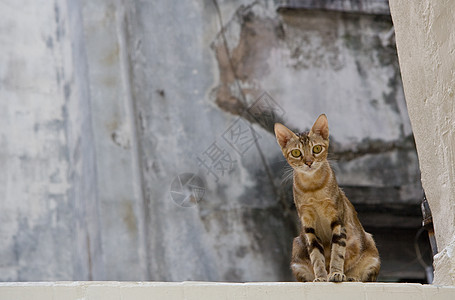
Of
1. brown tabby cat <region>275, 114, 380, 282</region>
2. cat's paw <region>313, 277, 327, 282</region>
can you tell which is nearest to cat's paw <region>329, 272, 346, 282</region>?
cat's paw <region>313, 277, 327, 282</region>

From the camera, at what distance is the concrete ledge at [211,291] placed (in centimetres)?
292

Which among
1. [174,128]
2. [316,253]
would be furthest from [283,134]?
[174,128]

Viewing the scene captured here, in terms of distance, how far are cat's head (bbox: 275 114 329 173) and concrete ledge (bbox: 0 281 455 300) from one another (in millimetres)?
984

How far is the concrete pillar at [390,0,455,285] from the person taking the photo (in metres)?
3.62

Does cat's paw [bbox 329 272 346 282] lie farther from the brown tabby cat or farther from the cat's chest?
the cat's chest

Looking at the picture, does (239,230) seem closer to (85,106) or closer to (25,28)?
(85,106)

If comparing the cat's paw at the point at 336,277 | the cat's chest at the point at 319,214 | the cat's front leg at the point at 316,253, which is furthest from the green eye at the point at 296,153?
the cat's paw at the point at 336,277

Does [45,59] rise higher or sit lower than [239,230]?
higher

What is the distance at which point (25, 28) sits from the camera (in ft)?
29.6

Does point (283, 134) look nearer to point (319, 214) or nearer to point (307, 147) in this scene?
point (307, 147)

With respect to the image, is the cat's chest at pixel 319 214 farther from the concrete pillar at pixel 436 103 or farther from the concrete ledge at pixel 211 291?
the concrete ledge at pixel 211 291

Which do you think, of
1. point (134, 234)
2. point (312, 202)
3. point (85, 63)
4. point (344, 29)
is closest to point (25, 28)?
point (85, 63)

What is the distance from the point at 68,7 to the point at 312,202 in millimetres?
5688

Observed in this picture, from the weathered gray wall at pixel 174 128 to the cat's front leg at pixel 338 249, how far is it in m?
3.87
